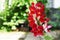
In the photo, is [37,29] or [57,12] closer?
[37,29]

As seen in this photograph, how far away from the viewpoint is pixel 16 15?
9.62ft

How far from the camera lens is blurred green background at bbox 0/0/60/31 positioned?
2.89 m

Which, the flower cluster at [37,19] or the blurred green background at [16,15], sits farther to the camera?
the blurred green background at [16,15]

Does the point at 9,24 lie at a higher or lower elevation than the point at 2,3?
lower

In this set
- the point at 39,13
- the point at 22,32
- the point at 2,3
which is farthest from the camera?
the point at 2,3

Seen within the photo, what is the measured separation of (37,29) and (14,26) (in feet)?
2.94

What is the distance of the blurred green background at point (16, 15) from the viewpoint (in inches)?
114

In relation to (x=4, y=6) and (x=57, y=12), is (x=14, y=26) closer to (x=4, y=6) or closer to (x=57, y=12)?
(x=4, y=6)

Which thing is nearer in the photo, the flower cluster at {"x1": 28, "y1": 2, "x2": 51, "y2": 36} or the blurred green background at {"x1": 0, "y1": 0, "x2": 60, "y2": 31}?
the flower cluster at {"x1": 28, "y1": 2, "x2": 51, "y2": 36}

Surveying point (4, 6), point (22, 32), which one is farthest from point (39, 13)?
point (4, 6)

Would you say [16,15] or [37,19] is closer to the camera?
[37,19]

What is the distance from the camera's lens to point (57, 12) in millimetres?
2949

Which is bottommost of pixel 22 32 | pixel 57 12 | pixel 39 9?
pixel 22 32

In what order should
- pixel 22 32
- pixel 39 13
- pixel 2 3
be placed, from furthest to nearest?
pixel 2 3
pixel 22 32
pixel 39 13
